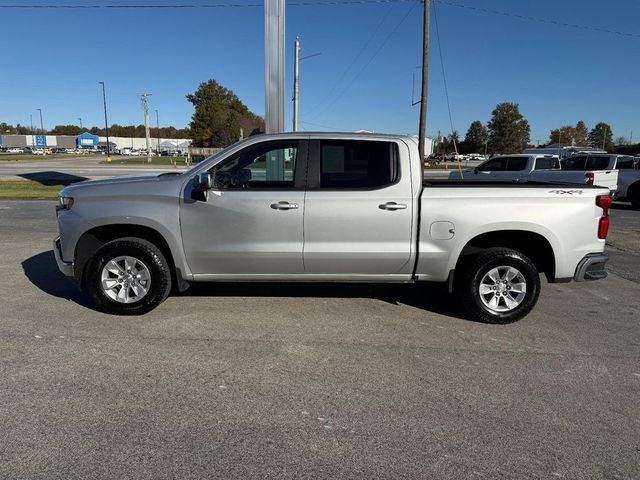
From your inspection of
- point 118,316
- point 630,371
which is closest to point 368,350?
point 630,371

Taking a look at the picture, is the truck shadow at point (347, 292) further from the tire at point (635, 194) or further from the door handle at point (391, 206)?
the tire at point (635, 194)

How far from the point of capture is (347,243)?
4.79m

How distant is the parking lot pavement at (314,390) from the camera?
106 inches

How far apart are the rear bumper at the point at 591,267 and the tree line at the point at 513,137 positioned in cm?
7237

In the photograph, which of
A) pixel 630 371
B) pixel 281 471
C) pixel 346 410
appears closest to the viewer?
pixel 281 471

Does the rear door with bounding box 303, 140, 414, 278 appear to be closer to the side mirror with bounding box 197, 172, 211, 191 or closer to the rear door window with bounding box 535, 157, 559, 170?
the side mirror with bounding box 197, 172, 211, 191

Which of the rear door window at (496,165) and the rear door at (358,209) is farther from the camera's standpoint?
the rear door window at (496,165)

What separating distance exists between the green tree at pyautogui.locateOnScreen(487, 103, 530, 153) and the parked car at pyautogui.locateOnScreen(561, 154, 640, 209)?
260ft

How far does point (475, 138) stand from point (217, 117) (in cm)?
6536

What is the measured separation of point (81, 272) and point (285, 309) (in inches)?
84.9

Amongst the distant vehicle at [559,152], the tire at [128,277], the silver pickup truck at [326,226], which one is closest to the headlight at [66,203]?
the silver pickup truck at [326,226]

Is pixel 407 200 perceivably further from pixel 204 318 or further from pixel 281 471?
pixel 281 471

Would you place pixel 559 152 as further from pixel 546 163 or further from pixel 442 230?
pixel 442 230

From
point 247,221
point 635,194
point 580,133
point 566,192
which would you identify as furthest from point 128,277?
point 580,133
